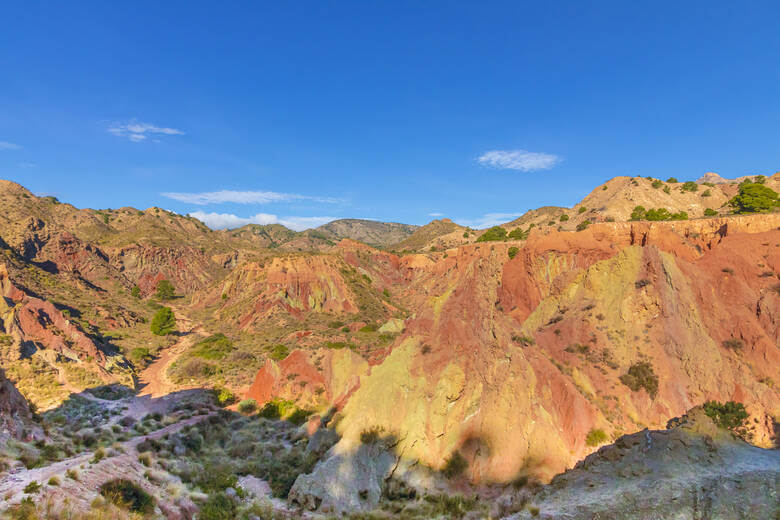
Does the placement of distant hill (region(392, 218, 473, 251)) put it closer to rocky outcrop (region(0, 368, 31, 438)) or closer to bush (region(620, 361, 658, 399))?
bush (region(620, 361, 658, 399))

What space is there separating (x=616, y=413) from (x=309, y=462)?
14.1 m

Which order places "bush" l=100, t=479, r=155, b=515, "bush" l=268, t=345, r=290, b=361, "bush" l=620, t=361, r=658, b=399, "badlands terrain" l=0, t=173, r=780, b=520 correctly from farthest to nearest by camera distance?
1. "bush" l=268, t=345, r=290, b=361
2. "bush" l=620, t=361, r=658, b=399
3. "bush" l=100, t=479, r=155, b=515
4. "badlands terrain" l=0, t=173, r=780, b=520

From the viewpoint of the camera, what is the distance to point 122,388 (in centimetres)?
2978

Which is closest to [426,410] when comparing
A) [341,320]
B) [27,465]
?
[27,465]

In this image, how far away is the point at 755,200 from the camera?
56906mm

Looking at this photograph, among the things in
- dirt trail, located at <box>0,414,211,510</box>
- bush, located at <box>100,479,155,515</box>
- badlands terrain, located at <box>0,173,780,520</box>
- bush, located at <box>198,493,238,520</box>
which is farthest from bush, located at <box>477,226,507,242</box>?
dirt trail, located at <box>0,414,211,510</box>

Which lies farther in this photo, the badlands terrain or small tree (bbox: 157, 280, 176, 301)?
small tree (bbox: 157, 280, 176, 301)

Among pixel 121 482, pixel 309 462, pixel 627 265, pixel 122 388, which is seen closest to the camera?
pixel 121 482

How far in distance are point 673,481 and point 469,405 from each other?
5.94 metres

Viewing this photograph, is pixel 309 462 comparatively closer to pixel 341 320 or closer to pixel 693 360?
pixel 693 360

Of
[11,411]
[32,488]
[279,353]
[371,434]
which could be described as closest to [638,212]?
[279,353]

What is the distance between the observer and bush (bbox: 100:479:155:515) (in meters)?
9.48

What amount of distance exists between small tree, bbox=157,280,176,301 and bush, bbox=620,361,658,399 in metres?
90.1

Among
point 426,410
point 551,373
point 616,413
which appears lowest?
point 616,413
